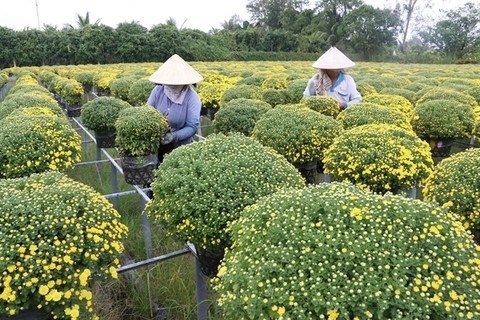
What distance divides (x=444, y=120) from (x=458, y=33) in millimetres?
46383

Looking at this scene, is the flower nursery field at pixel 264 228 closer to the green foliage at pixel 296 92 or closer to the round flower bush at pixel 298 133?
the round flower bush at pixel 298 133

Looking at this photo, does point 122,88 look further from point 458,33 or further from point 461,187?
point 458,33

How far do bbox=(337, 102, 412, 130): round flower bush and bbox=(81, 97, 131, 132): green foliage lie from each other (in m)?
2.92

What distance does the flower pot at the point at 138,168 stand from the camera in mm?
4473

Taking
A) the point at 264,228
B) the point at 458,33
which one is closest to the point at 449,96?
the point at 264,228

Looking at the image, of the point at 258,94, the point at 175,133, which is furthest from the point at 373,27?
the point at 175,133

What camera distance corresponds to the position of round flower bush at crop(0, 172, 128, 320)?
2021 millimetres

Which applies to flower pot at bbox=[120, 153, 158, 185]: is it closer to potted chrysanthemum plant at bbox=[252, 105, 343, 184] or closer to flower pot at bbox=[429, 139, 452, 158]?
potted chrysanthemum plant at bbox=[252, 105, 343, 184]

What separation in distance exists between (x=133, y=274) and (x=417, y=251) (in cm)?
290

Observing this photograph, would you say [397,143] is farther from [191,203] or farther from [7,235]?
Answer: [7,235]

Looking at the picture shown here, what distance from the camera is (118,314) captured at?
3602 mm

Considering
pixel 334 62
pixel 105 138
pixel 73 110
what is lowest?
pixel 73 110

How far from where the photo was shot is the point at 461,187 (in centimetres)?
291

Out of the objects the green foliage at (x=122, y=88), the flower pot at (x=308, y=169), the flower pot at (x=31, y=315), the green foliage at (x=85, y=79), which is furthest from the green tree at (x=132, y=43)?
the flower pot at (x=31, y=315)
